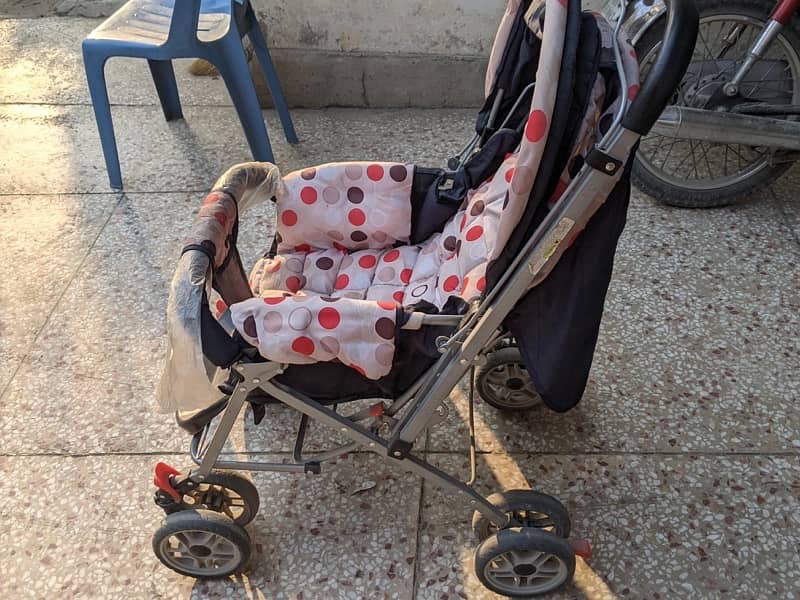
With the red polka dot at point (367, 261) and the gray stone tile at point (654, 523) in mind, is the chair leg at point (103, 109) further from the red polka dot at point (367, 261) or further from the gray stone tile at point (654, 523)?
the gray stone tile at point (654, 523)

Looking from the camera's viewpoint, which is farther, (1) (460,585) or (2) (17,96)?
(2) (17,96)

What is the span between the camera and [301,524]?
180cm

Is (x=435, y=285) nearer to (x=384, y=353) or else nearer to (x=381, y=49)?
(x=384, y=353)

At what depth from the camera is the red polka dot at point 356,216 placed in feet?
6.11

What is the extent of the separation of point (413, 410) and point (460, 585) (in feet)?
1.68

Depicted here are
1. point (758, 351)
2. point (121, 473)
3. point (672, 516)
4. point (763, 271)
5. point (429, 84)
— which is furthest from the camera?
point (429, 84)

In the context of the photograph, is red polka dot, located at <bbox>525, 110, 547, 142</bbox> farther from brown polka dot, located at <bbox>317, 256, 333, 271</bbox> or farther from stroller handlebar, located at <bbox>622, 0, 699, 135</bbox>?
brown polka dot, located at <bbox>317, 256, 333, 271</bbox>

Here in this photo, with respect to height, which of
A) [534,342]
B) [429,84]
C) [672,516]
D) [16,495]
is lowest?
[16,495]

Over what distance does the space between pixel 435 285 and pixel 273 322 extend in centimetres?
55

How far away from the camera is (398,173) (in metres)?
1.85

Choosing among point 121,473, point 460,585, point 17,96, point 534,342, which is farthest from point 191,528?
point 17,96

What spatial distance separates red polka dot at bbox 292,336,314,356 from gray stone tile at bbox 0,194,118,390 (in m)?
1.46

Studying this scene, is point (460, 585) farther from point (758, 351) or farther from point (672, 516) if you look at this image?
point (758, 351)

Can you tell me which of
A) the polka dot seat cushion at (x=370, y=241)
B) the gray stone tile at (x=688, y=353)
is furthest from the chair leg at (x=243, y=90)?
the gray stone tile at (x=688, y=353)
